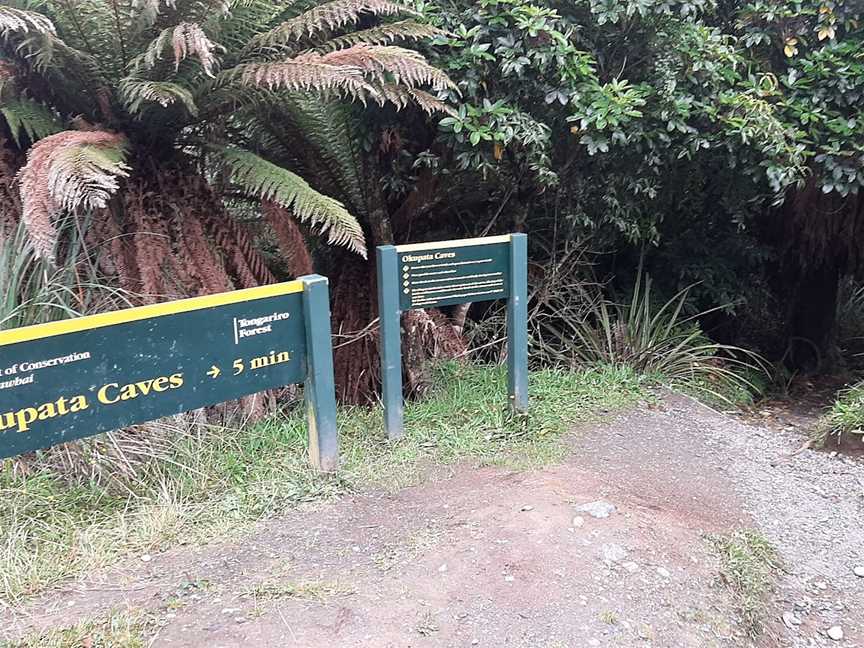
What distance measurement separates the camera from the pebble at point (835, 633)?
9.77ft

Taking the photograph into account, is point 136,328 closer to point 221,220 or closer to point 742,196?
point 221,220

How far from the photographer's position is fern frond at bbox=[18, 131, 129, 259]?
10.2 ft

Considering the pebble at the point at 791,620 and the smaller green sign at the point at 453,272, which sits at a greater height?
the smaller green sign at the point at 453,272

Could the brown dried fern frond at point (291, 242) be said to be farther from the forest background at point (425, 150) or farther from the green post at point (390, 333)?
the green post at point (390, 333)

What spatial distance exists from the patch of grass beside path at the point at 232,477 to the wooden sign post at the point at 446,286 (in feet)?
0.81

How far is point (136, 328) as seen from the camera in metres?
2.98

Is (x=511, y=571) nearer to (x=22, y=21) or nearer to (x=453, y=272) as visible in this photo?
(x=453, y=272)

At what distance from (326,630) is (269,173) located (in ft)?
7.82

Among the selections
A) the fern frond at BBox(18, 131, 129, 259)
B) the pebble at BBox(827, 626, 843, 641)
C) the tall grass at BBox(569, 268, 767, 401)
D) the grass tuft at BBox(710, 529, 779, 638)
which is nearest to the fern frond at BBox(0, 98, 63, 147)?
the fern frond at BBox(18, 131, 129, 259)

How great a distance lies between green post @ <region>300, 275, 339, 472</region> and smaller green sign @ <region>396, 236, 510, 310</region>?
558 millimetres

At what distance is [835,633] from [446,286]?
2.39m

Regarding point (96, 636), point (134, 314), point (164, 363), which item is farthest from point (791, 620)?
point (134, 314)

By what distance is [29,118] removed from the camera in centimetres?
383

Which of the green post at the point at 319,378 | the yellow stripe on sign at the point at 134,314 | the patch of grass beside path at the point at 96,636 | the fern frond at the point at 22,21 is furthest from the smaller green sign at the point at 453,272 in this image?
the patch of grass beside path at the point at 96,636
